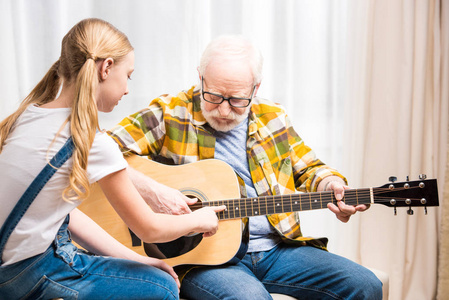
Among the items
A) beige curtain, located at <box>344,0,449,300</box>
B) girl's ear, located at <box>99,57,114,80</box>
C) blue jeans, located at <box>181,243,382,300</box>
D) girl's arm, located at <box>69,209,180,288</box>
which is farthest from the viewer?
beige curtain, located at <box>344,0,449,300</box>

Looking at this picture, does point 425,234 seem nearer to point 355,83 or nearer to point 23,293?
point 355,83

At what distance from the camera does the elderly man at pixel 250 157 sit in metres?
1.57

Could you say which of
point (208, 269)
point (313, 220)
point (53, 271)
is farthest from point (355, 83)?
point (53, 271)

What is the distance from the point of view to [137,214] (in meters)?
1.17

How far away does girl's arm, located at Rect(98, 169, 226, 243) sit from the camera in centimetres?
113

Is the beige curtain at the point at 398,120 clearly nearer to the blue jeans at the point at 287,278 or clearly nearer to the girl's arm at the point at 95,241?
the blue jeans at the point at 287,278

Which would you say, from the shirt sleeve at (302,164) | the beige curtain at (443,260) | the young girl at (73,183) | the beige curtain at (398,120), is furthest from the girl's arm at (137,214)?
the beige curtain at (443,260)

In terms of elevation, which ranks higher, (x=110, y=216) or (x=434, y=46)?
(x=434, y=46)

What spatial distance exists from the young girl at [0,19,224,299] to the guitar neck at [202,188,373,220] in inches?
14.6

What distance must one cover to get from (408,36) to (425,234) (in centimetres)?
106

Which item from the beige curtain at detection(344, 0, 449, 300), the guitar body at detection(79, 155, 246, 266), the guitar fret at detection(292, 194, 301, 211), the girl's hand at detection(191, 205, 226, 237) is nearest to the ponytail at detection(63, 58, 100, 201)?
the girl's hand at detection(191, 205, 226, 237)

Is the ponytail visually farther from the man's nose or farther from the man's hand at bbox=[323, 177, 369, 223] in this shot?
the man's hand at bbox=[323, 177, 369, 223]

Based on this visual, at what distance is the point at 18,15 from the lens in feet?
6.46

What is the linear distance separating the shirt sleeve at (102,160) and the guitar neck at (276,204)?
1.83ft
